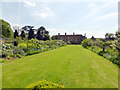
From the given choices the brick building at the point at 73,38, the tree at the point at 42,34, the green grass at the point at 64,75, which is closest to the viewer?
the green grass at the point at 64,75

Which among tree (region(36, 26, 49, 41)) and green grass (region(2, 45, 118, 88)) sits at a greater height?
tree (region(36, 26, 49, 41))

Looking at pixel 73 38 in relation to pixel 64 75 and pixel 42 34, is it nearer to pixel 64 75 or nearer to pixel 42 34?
pixel 42 34

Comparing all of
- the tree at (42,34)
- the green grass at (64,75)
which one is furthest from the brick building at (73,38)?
the green grass at (64,75)

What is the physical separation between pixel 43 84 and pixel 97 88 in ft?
15.1

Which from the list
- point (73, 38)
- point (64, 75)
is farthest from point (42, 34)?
point (64, 75)

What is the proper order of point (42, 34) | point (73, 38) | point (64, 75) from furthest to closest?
point (73, 38) → point (42, 34) → point (64, 75)

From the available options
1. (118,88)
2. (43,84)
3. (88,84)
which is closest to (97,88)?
(88,84)

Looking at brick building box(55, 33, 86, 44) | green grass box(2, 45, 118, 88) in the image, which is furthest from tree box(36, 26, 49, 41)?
green grass box(2, 45, 118, 88)

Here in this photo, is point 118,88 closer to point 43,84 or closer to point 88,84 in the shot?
point 88,84

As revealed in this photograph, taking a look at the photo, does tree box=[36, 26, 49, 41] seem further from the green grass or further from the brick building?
the green grass

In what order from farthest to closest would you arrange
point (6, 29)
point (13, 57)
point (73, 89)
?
point (6, 29), point (13, 57), point (73, 89)

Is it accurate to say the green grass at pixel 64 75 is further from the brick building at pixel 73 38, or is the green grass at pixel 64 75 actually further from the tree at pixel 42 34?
the brick building at pixel 73 38

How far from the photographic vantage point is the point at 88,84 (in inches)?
287

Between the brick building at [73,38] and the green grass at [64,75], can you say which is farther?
the brick building at [73,38]
